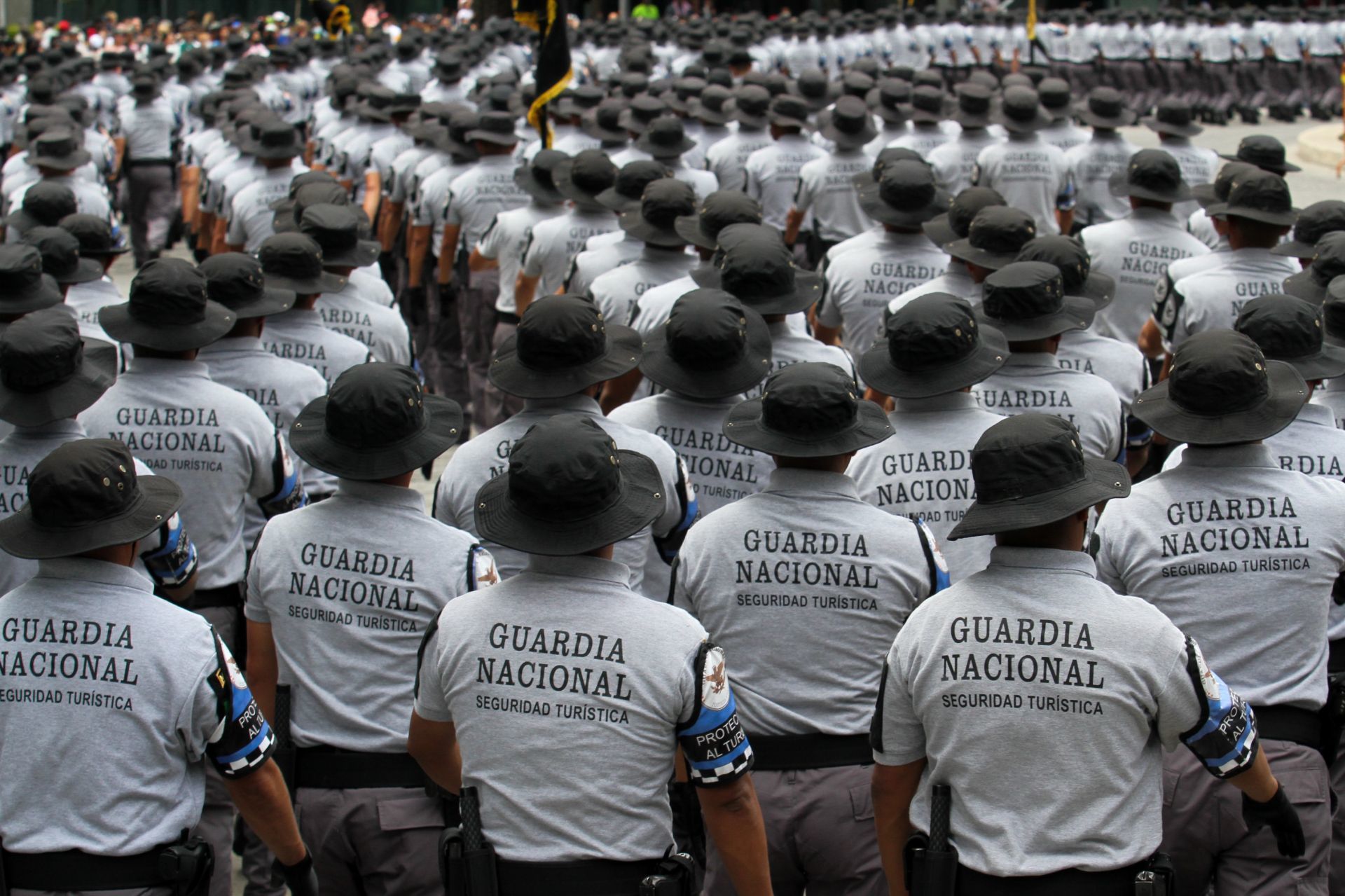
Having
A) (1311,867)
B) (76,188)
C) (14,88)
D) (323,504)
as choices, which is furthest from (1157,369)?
(14,88)

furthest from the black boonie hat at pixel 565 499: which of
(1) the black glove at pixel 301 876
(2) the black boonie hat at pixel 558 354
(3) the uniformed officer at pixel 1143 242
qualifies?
(3) the uniformed officer at pixel 1143 242

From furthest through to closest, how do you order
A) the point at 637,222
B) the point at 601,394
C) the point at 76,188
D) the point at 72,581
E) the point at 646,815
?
the point at 76,188
the point at 637,222
the point at 601,394
the point at 72,581
the point at 646,815

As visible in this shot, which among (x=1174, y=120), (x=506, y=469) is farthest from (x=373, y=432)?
(x=1174, y=120)

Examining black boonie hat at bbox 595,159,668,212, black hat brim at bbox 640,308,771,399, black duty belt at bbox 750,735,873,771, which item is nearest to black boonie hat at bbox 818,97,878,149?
black boonie hat at bbox 595,159,668,212

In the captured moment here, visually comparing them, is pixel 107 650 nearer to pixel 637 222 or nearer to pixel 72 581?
pixel 72 581

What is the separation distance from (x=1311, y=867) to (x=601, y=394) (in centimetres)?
395

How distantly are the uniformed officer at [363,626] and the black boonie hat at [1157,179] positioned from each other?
17.2 ft

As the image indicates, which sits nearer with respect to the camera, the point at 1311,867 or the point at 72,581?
the point at 72,581

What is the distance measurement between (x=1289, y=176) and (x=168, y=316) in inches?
778

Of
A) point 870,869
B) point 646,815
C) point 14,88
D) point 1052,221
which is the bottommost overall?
point 14,88

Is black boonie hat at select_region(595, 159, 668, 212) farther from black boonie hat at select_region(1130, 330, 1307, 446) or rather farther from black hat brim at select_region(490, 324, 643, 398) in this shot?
black boonie hat at select_region(1130, 330, 1307, 446)

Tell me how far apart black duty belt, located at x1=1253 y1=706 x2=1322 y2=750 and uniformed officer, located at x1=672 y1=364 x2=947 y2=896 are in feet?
3.01

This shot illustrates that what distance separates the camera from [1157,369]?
8.71 meters

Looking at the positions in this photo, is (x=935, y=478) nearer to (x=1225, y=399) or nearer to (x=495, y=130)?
(x=1225, y=399)
